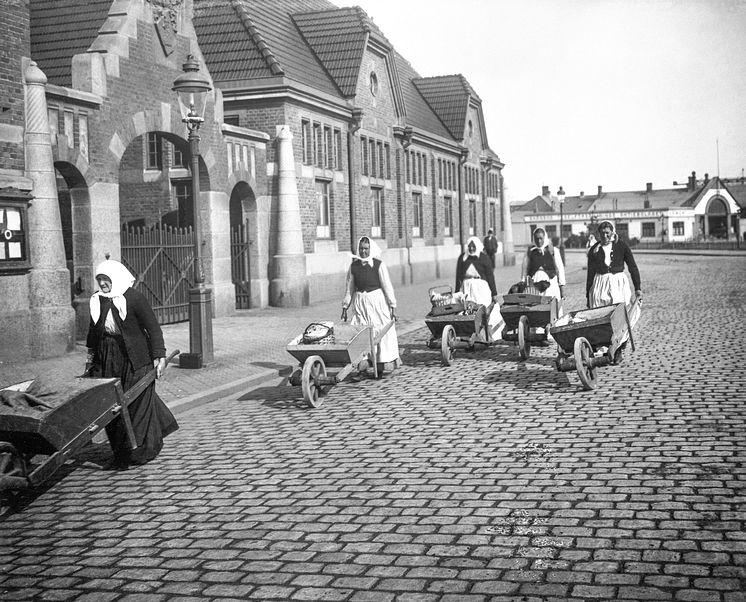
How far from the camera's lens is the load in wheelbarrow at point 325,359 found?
31.7ft

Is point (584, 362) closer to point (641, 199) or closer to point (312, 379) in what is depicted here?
point (312, 379)

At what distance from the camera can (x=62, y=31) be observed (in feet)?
67.5

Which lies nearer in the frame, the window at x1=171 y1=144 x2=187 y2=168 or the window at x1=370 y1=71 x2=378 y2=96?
the window at x1=171 y1=144 x2=187 y2=168

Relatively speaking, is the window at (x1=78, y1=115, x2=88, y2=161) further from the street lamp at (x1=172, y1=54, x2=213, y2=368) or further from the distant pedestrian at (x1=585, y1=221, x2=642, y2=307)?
the distant pedestrian at (x1=585, y1=221, x2=642, y2=307)

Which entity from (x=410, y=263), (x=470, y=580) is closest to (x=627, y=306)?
(x=470, y=580)

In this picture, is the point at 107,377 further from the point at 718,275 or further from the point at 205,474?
the point at 718,275

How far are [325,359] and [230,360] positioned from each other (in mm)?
3755

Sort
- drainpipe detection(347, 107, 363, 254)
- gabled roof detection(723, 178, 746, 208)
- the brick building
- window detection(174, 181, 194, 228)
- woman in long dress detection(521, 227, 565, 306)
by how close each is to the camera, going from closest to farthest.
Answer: woman in long dress detection(521, 227, 565, 306) → the brick building → window detection(174, 181, 194, 228) → drainpipe detection(347, 107, 363, 254) → gabled roof detection(723, 178, 746, 208)

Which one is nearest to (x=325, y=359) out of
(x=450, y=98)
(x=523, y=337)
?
(x=523, y=337)

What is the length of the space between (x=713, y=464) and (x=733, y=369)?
4796 millimetres

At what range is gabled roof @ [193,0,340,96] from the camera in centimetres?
2430

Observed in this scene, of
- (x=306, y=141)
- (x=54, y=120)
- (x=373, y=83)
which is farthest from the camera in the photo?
(x=373, y=83)

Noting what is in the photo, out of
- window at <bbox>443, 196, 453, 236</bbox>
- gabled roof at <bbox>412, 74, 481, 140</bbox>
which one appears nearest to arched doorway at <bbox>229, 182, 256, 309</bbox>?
window at <bbox>443, 196, 453, 236</bbox>

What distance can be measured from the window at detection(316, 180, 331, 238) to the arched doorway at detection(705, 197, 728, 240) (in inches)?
3915
